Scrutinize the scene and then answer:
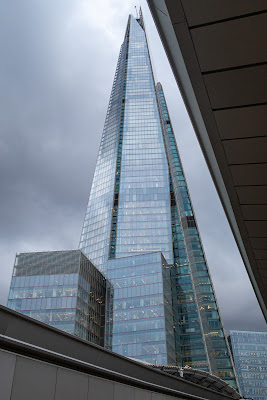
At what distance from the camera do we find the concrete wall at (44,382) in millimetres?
4516

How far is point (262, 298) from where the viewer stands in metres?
12.3

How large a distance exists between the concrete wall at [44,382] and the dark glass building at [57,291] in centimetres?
6371

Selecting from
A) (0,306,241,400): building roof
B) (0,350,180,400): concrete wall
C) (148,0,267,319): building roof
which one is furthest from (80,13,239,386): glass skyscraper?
(148,0,267,319): building roof

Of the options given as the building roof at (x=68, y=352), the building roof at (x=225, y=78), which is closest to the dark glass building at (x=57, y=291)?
the building roof at (x=68, y=352)

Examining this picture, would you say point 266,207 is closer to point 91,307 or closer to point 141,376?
point 141,376

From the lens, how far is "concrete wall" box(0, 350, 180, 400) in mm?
4516

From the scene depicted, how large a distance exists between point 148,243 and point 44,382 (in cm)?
9433

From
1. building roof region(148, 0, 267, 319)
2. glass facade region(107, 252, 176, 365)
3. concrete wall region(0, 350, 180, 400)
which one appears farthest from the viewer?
glass facade region(107, 252, 176, 365)

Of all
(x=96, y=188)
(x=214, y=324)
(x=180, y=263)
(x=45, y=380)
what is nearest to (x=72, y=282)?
(x=180, y=263)

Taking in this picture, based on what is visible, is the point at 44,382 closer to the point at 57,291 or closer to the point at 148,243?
the point at 57,291

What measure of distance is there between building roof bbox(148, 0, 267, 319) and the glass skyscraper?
223 ft

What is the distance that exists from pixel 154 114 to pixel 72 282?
75.4 meters

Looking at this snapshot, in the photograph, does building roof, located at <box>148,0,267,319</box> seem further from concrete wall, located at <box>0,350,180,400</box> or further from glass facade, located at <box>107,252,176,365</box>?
glass facade, located at <box>107,252,176,365</box>

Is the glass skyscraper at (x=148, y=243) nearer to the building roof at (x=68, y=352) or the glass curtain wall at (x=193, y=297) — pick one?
the glass curtain wall at (x=193, y=297)
